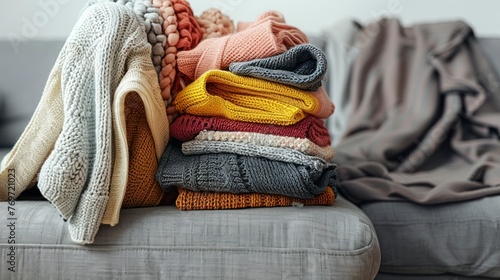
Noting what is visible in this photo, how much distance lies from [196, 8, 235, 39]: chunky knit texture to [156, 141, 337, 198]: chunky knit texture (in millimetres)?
293

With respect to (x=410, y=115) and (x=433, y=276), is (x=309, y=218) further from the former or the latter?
(x=410, y=115)

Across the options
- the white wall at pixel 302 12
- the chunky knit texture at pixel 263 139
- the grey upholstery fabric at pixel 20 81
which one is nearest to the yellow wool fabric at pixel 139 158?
the chunky knit texture at pixel 263 139

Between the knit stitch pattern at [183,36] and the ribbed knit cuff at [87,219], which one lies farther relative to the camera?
the knit stitch pattern at [183,36]

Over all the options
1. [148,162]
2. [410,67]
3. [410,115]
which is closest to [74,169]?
[148,162]

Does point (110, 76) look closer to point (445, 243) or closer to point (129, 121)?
point (129, 121)

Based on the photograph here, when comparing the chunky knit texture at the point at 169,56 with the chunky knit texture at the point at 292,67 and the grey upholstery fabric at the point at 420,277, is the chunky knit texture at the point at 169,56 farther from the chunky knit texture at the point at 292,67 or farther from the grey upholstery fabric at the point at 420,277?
the grey upholstery fabric at the point at 420,277

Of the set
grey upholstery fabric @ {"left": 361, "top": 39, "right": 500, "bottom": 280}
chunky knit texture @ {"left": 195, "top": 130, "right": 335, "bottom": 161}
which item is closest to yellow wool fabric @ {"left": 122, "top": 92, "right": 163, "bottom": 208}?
chunky knit texture @ {"left": 195, "top": 130, "right": 335, "bottom": 161}

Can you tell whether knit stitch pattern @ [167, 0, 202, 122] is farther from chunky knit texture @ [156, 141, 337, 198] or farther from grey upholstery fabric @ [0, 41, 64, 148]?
grey upholstery fabric @ [0, 41, 64, 148]

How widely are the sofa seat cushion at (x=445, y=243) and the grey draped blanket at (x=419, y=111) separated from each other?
0.42 feet

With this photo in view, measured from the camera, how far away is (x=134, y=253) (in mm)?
823

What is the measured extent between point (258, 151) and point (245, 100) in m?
0.10

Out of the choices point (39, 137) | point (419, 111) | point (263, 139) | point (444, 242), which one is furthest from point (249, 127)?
point (419, 111)

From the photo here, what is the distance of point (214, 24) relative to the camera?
3.55ft

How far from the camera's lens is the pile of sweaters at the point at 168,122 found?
826 millimetres
